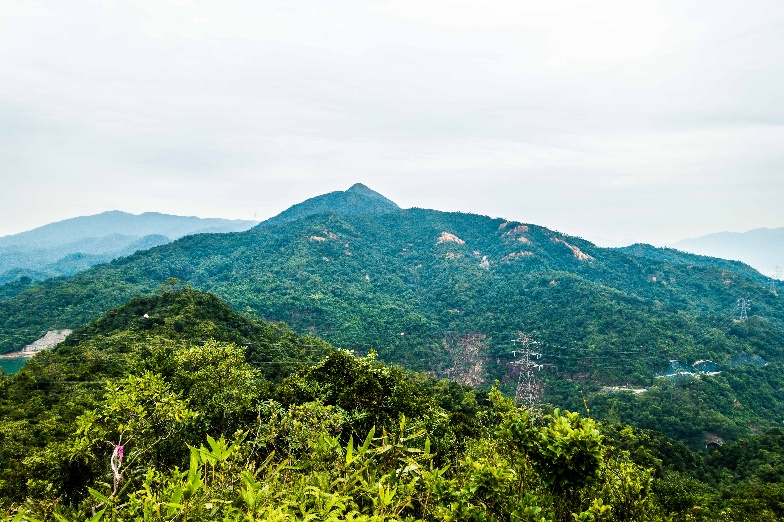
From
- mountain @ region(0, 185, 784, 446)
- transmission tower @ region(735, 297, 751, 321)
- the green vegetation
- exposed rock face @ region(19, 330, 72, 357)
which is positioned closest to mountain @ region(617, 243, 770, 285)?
mountain @ region(0, 185, 784, 446)

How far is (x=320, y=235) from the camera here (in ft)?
363

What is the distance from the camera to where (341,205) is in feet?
609

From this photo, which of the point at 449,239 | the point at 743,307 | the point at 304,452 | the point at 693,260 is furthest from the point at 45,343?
the point at 693,260

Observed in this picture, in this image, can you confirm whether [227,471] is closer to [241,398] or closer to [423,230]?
[241,398]

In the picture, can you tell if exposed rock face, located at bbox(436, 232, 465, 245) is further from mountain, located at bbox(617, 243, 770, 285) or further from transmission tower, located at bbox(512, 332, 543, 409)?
transmission tower, located at bbox(512, 332, 543, 409)

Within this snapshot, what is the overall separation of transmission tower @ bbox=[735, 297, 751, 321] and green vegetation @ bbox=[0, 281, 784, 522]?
2108 inches

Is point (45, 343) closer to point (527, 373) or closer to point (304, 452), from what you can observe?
point (527, 373)

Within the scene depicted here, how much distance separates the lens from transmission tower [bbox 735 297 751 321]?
69688 millimetres

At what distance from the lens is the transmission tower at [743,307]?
69688mm

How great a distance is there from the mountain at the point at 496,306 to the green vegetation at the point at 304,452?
17.8 m

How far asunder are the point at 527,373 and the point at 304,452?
50660 mm

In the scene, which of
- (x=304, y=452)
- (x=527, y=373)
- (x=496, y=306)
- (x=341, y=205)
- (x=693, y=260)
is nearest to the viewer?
(x=304, y=452)

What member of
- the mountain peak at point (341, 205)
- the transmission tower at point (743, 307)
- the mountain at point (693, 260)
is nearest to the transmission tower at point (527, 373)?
the transmission tower at point (743, 307)

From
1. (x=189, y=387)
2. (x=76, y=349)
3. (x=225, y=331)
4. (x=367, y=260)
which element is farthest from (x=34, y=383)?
(x=367, y=260)
